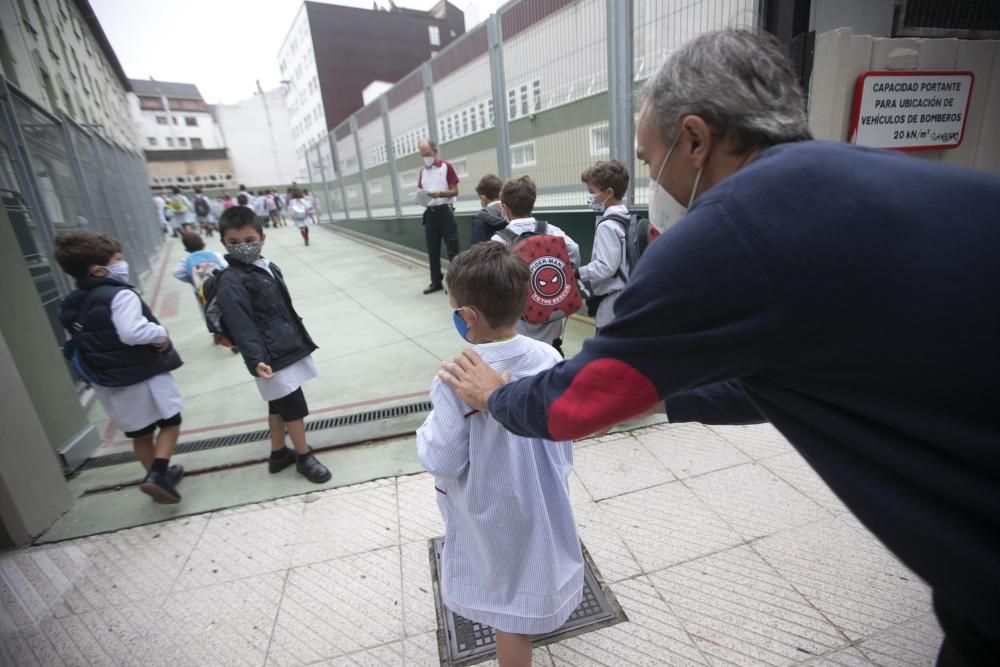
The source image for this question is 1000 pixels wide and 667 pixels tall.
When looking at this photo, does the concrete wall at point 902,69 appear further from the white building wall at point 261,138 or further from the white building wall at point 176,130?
the white building wall at point 176,130

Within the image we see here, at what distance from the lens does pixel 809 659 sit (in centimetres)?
168

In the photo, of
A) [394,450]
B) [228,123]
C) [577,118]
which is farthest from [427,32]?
[394,450]

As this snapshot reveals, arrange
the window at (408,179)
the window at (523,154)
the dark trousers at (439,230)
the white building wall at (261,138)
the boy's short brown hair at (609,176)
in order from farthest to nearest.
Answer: the white building wall at (261,138) < the window at (408,179) < the dark trousers at (439,230) < the window at (523,154) < the boy's short brown hair at (609,176)

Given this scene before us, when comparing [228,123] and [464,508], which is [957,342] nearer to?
[464,508]

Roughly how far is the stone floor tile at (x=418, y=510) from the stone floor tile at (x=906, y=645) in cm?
181

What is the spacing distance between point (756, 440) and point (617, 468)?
96 cm

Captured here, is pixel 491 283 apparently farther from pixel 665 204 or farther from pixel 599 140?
pixel 599 140

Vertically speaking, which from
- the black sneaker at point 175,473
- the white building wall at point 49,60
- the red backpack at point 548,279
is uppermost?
the white building wall at point 49,60

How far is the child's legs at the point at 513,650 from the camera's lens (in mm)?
1550

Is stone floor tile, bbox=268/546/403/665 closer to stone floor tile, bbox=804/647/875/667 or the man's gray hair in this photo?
stone floor tile, bbox=804/647/875/667

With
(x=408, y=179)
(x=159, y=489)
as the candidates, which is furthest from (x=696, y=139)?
(x=408, y=179)

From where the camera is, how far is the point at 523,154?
5.89 m

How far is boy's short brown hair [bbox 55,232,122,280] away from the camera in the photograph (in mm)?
2594

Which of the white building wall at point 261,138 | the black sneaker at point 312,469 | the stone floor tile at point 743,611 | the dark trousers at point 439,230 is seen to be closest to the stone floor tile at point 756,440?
the stone floor tile at point 743,611
